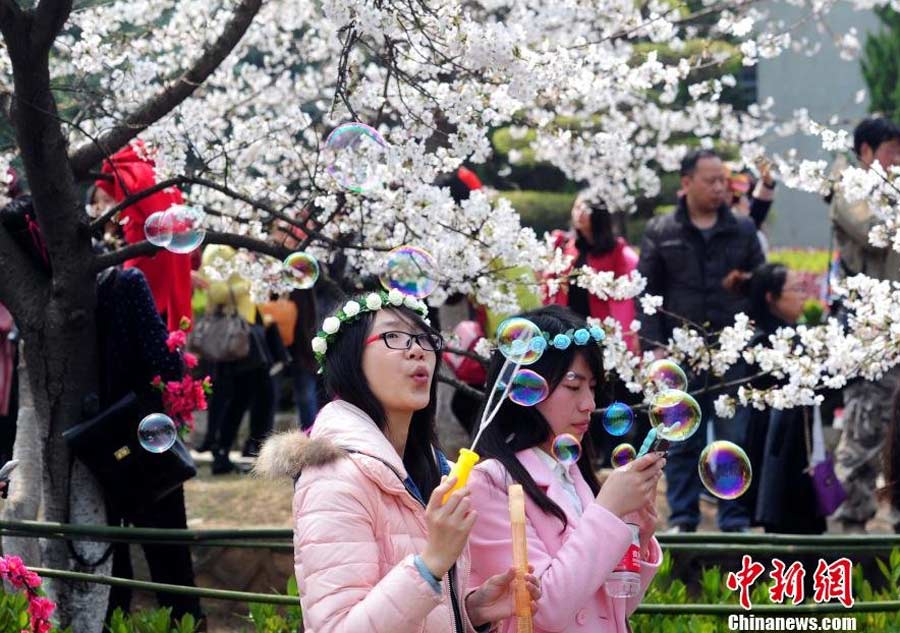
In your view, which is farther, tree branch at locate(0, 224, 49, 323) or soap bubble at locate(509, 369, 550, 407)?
tree branch at locate(0, 224, 49, 323)

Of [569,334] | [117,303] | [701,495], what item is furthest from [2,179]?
[701,495]

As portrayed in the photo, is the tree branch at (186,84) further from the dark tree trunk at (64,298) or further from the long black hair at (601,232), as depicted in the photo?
the long black hair at (601,232)

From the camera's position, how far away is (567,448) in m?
4.09

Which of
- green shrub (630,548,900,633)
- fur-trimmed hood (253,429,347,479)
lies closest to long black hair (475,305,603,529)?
fur-trimmed hood (253,429,347,479)

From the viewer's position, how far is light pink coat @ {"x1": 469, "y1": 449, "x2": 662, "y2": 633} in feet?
12.2

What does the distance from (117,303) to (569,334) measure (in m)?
2.25

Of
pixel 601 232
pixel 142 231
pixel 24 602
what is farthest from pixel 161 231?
pixel 601 232

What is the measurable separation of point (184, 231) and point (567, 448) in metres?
1.89

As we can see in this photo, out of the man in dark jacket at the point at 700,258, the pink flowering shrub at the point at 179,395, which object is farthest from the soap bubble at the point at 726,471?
the man in dark jacket at the point at 700,258

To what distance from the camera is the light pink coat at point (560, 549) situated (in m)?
3.72

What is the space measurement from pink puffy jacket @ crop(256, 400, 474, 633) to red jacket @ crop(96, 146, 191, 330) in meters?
2.85

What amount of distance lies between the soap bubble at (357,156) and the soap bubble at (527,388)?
1294mm

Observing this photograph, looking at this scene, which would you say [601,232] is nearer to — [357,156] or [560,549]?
[357,156]

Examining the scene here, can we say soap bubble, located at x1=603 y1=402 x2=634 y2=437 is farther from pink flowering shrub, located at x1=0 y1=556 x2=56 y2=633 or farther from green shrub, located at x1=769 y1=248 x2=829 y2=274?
green shrub, located at x1=769 y1=248 x2=829 y2=274
